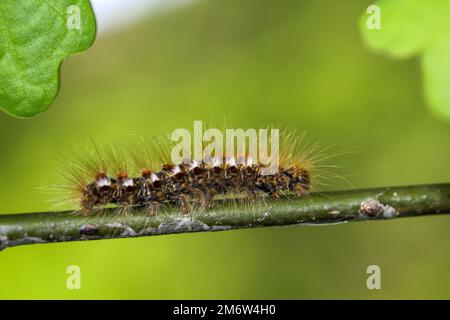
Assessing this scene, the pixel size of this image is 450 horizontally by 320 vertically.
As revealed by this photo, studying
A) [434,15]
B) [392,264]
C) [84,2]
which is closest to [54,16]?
[84,2]

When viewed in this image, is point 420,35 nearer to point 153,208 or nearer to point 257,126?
point 153,208

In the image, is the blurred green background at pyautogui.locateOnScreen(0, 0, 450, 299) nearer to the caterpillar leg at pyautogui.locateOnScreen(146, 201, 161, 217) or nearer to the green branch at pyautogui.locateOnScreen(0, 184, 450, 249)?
the caterpillar leg at pyautogui.locateOnScreen(146, 201, 161, 217)

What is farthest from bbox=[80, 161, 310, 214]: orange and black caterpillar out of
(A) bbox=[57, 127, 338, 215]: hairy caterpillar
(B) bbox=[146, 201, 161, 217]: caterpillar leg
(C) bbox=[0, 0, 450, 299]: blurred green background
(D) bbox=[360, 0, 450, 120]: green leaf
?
(C) bbox=[0, 0, 450, 299]: blurred green background

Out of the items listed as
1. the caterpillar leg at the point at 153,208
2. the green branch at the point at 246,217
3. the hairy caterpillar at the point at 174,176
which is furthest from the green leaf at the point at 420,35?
the caterpillar leg at the point at 153,208

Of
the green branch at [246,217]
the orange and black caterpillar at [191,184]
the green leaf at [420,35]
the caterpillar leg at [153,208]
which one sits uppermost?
the green leaf at [420,35]

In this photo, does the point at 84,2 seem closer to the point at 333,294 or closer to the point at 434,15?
the point at 434,15

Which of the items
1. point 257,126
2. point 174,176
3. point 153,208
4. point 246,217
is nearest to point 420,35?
point 246,217

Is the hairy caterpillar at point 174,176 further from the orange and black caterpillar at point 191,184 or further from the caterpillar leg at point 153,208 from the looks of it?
the caterpillar leg at point 153,208
